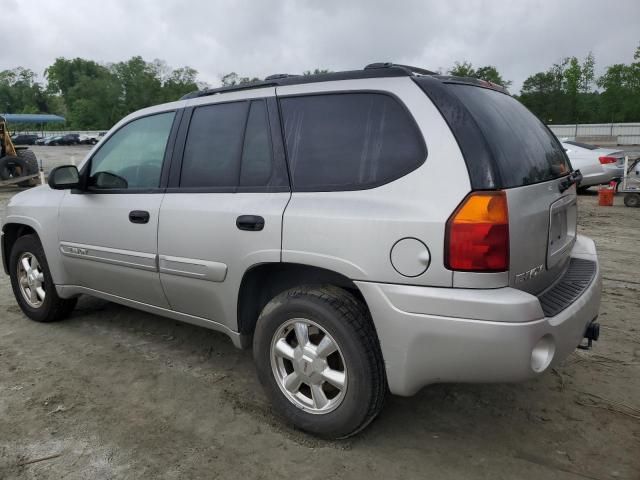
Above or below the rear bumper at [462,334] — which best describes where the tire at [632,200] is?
below

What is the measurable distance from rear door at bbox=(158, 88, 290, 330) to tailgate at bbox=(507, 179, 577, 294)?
44.4 inches

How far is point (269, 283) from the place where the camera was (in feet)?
10.1

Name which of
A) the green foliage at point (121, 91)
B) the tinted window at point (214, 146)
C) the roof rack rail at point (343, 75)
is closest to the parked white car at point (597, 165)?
the roof rack rail at point (343, 75)

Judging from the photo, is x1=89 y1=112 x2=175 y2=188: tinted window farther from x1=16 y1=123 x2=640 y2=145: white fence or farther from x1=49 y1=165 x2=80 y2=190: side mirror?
x1=16 y1=123 x2=640 y2=145: white fence

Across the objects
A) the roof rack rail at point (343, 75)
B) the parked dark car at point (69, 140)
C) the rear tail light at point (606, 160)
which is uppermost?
the parked dark car at point (69, 140)

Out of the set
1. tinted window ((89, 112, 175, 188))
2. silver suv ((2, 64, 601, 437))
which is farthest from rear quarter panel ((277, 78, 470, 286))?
tinted window ((89, 112, 175, 188))

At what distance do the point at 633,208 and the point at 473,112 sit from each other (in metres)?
10.6

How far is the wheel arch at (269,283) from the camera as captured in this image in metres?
2.76

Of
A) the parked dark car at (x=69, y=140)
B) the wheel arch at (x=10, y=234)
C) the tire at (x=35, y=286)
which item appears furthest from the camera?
the parked dark car at (x=69, y=140)

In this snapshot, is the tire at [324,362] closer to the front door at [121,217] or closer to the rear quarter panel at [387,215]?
the rear quarter panel at [387,215]

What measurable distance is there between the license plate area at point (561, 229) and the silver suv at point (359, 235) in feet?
0.07

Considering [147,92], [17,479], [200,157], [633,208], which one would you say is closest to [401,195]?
[200,157]

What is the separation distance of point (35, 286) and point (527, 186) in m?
3.99

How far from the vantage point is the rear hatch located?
91.5 inches
